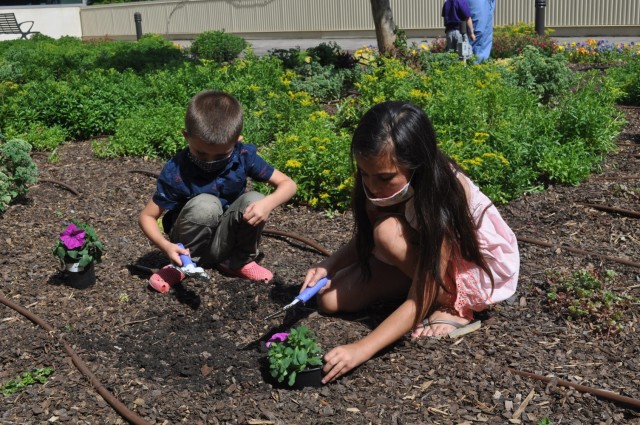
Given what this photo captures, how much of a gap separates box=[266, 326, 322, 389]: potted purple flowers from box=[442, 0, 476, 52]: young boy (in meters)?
8.31

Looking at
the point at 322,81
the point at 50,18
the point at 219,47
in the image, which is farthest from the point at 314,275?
the point at 50,18

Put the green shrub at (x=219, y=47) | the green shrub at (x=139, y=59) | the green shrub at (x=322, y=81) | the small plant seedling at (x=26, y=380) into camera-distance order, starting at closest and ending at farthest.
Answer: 1. the small plant seedling at (x=26, y=380)
2. the green shrub at (x=322, y=81)
3. the green shrub at (x=139, y=59)
4. the green shrub at (x=219, y=47)

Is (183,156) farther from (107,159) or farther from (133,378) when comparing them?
(107,159)

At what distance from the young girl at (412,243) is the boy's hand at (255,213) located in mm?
458

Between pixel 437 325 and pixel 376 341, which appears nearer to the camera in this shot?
pixel 376 341

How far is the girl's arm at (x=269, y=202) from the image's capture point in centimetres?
402

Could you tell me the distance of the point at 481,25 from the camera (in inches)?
445

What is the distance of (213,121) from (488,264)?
60.4 inches

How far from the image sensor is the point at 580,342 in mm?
3551

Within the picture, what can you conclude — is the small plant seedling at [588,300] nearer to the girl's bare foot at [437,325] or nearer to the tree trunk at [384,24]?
the girl's bare foot at [437,325]

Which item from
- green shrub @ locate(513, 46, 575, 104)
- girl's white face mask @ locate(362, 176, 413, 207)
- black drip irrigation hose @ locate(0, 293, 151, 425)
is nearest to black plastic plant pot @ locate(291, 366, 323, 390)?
black drip irrigation hose @ locate(0, 293, 151, 425)

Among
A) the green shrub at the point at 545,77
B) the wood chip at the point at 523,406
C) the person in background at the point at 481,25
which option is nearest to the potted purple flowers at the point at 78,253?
A: the wood chip at the point at 523,406

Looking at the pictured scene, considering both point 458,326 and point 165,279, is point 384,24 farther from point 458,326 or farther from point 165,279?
point 458,326

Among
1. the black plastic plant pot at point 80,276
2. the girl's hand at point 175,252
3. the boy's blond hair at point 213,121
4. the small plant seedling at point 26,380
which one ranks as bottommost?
the small plant seedling at point 26,380
